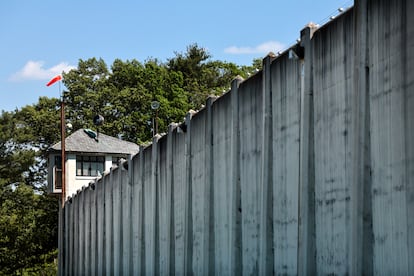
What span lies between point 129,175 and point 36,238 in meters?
42.7

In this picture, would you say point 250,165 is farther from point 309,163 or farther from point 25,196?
point 25,196

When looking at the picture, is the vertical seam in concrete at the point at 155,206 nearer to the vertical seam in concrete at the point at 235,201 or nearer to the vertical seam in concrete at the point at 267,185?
the vertical seam in concrete at the point at 235,201

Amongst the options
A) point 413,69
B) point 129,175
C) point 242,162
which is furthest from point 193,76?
point 413,69

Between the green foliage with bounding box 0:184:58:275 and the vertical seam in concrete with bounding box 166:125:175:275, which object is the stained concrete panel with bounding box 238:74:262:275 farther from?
the green foliage with bounding box 0:184:58:275

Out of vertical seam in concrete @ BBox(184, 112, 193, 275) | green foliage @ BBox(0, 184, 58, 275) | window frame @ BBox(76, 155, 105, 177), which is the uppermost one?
window frame @ BBox(76, 155, 105, 177)

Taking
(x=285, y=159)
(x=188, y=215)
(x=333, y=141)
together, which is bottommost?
(x=188, y=215)

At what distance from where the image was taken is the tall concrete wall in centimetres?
1185

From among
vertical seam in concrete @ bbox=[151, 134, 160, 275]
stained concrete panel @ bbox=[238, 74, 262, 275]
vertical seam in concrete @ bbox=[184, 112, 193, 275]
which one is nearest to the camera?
stained concrete panel @ bbox=[238, 74, 262, 275]

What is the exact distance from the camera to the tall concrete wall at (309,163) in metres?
11.9

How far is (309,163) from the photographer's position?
14461 mm

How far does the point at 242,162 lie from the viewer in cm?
1809

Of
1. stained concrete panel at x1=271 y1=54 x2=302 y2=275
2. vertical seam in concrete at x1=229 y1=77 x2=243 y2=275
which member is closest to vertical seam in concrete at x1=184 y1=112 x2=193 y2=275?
vertical seam in concrete at x1=229 y1=77 x2=243 y2=275

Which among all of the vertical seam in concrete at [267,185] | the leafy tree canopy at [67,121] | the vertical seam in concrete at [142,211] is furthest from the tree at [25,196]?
the vertical seam in concrete at [267,185]

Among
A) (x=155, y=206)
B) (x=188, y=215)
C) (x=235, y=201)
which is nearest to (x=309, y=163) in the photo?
(x=235, y=201)
